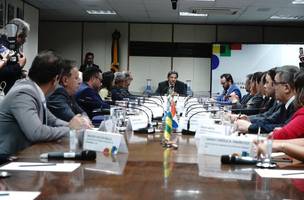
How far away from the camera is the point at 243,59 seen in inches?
489

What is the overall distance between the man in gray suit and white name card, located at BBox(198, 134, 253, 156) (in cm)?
69

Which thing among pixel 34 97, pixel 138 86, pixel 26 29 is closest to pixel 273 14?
pixel 138 86

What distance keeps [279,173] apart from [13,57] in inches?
110

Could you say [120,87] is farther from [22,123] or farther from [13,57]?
[22,123]

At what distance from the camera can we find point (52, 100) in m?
Answer: 3.96

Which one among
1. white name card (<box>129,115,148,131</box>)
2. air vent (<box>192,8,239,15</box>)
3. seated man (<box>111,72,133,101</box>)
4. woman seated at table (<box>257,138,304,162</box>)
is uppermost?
air vent (<box>192,8,239,15</box>)

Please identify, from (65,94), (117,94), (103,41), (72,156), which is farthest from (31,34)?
(72,156)

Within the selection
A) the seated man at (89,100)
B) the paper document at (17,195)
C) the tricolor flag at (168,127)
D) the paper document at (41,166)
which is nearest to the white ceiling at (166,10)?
the seated man at (89,100)

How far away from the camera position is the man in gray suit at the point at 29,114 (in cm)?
259

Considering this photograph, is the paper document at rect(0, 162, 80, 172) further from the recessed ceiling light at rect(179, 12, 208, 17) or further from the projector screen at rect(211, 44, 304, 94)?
the projector screen at rect(211, 44, 304, 94)

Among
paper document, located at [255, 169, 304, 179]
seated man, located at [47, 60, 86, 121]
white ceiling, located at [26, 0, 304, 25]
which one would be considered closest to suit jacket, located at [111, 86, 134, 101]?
white ceiling, located at [26, 0, 304, 25]

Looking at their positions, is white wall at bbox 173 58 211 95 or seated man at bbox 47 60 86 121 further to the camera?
white wall at bbox 173 58 211 95

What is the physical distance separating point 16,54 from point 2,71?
0.63ft

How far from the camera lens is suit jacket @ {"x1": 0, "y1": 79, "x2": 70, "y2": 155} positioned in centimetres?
259
